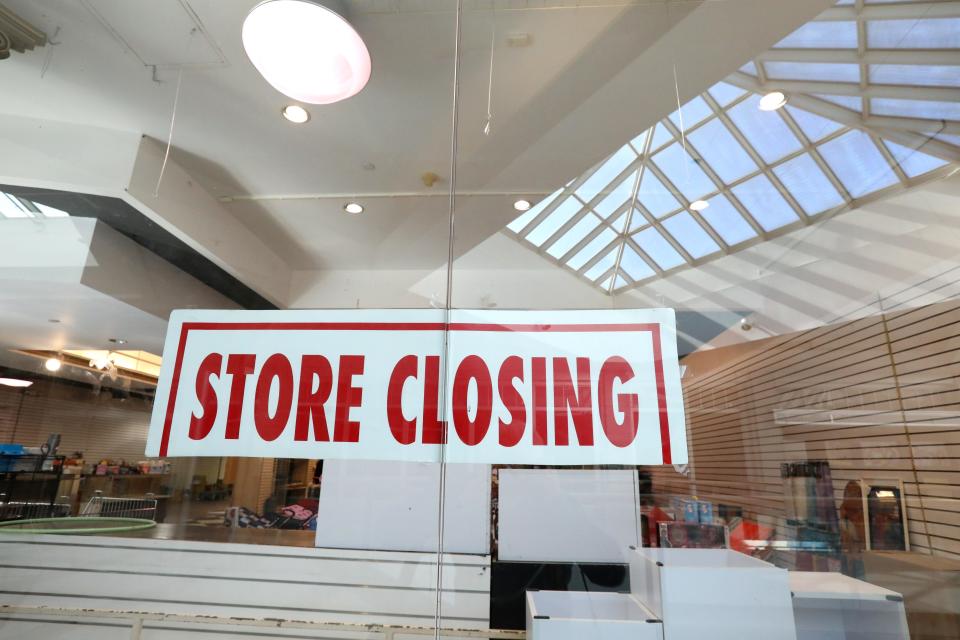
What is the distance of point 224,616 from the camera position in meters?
2.04

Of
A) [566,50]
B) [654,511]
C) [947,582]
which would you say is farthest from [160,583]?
[947,582]

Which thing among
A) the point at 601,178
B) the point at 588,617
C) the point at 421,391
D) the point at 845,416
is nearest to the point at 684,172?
the point at 601,178

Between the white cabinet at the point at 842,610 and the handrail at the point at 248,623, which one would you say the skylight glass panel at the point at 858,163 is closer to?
the white cabinet at the point at 842,610

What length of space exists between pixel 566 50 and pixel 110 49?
7.88 feet

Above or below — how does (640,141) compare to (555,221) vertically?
above

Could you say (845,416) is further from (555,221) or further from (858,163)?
(555,221)

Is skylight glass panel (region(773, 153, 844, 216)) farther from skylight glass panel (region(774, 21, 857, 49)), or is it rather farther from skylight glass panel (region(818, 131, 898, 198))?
skylight glass panel (region(774, 21, 857, 49))

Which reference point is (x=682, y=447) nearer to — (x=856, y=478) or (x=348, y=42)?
(x=856, y=478)

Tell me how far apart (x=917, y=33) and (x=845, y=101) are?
591mm

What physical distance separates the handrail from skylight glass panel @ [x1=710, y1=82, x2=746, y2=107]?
2.94 m

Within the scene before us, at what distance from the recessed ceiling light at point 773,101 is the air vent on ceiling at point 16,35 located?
390 centimetres

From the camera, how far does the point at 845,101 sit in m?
2.52

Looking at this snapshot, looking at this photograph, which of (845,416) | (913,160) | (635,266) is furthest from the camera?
(913,160)

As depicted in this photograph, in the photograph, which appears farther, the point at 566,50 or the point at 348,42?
the point at 566,50
